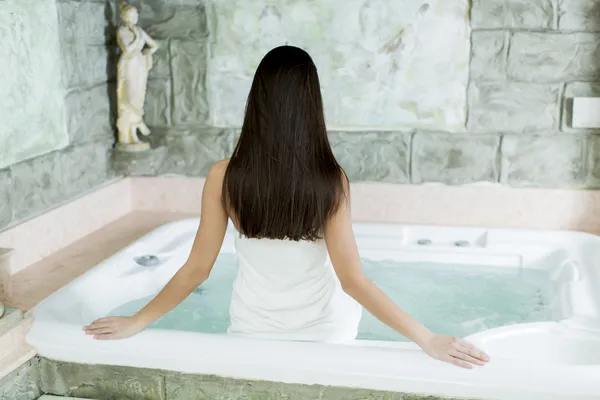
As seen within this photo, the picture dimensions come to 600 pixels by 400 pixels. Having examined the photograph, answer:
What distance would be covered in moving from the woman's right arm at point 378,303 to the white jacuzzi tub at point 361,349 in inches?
1.1

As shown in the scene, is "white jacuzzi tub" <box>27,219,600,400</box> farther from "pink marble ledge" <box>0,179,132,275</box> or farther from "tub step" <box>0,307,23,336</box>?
"pink marble ledge" <box>0,179,132,275</box>

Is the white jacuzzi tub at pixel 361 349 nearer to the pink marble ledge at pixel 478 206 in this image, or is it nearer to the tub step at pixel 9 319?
the tub step at pixel 9 319

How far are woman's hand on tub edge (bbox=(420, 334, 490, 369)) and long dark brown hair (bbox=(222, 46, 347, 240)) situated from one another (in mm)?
360

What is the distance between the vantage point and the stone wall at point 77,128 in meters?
2.38

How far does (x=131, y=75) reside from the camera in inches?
113

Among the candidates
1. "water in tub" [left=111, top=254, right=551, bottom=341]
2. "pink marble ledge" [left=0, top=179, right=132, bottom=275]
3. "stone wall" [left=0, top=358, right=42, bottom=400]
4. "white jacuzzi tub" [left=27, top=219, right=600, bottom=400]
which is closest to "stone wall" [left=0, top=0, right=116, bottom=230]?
"pink marble ledge" [left=0, top=179, right=132, bottom=275]

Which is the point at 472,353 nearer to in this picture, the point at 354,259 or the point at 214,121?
the point at 354,259

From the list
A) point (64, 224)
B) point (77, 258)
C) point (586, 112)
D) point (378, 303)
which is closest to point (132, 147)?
point (64, 224)

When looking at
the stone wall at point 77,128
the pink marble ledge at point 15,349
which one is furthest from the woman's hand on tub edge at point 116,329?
the stone wall at point 77,128

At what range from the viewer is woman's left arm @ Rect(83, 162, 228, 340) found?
167 centimetres

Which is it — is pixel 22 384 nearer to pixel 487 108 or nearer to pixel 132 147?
pixel 132 147

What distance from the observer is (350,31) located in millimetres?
2795

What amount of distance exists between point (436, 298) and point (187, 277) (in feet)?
3.22

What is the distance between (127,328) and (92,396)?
21 centimetres
